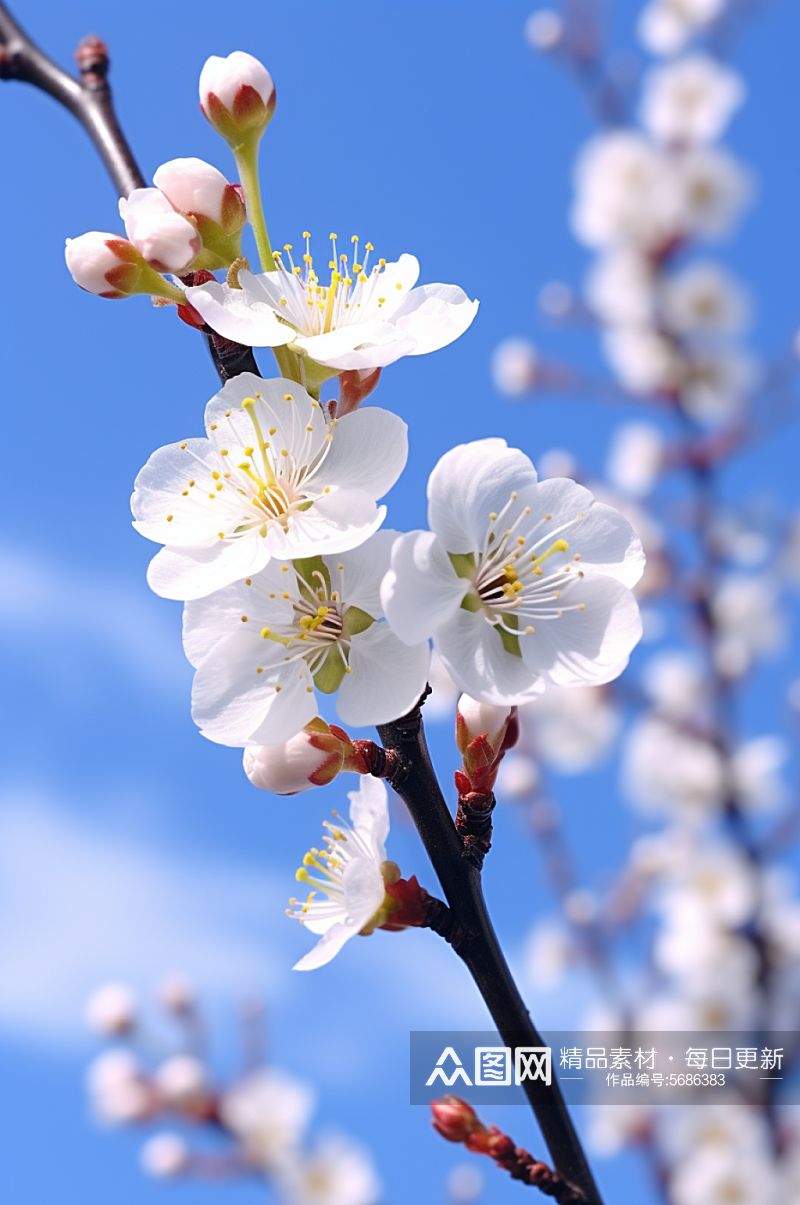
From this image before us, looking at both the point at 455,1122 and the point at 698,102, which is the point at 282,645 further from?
the point at 698,102

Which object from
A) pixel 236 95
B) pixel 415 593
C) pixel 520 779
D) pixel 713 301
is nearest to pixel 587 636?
pixel 415 593

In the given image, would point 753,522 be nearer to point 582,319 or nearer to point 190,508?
point 582,319

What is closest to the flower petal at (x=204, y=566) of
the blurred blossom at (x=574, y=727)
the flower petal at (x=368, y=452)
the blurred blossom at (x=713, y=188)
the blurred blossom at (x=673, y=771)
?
the flower petal at (x=368, y=452)

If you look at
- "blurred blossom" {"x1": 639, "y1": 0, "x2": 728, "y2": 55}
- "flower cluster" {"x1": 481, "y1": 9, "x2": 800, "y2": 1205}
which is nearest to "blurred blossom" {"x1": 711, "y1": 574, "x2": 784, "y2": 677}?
"flower cluster" {"x1": 481, "y1": 9, "x2": 800, "y2": 1205}

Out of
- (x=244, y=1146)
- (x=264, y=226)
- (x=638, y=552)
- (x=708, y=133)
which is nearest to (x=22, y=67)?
(x=264, y=226)

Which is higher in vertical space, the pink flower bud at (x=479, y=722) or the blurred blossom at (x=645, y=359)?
the blurred blossom at (x=645, y=359)

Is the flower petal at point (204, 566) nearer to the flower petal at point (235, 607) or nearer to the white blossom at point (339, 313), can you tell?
the flower petal at point (235, 607)
